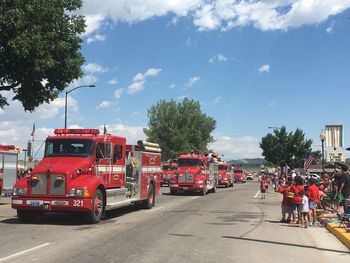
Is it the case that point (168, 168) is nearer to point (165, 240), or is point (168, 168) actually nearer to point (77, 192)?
point (77, 192)

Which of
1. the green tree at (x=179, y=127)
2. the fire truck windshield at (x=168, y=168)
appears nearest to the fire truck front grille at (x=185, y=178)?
the fire truck windshield at (x=168, y=168)

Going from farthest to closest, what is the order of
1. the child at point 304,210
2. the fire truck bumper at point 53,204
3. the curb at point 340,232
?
the child at point 304,210, the fire truck bumper at point 53,204, the curb at point 340,232

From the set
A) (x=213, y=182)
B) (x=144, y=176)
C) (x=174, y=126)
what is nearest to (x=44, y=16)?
(x=144, y=176)

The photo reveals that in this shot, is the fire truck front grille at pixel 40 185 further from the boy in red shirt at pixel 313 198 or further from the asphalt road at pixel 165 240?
the boy in red shirt at pixel 313 198

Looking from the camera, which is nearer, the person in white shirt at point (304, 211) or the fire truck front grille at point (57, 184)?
the fire truck front grille at point (57, 184)

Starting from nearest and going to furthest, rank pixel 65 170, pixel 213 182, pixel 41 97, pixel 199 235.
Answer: pixel 199 235 < pixel 65 170 < pixel 41 97 < pixel 213 182

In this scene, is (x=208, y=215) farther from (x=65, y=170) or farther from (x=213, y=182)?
(x=213, y=182)

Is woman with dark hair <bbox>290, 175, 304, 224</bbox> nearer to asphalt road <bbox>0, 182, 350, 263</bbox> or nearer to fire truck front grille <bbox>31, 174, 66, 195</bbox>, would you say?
asphalt road <bbox>0, 182, 350, 263</bbox>

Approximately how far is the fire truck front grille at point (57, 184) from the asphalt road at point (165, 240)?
96 centimetres

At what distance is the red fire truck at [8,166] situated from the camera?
2573 centimetres

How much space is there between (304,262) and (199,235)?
3691 millimetres

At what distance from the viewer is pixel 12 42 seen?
20281 millimetres

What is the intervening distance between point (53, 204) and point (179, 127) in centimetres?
7445

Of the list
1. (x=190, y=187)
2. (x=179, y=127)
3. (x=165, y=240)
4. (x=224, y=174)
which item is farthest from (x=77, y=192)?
(x=179, y=127)
